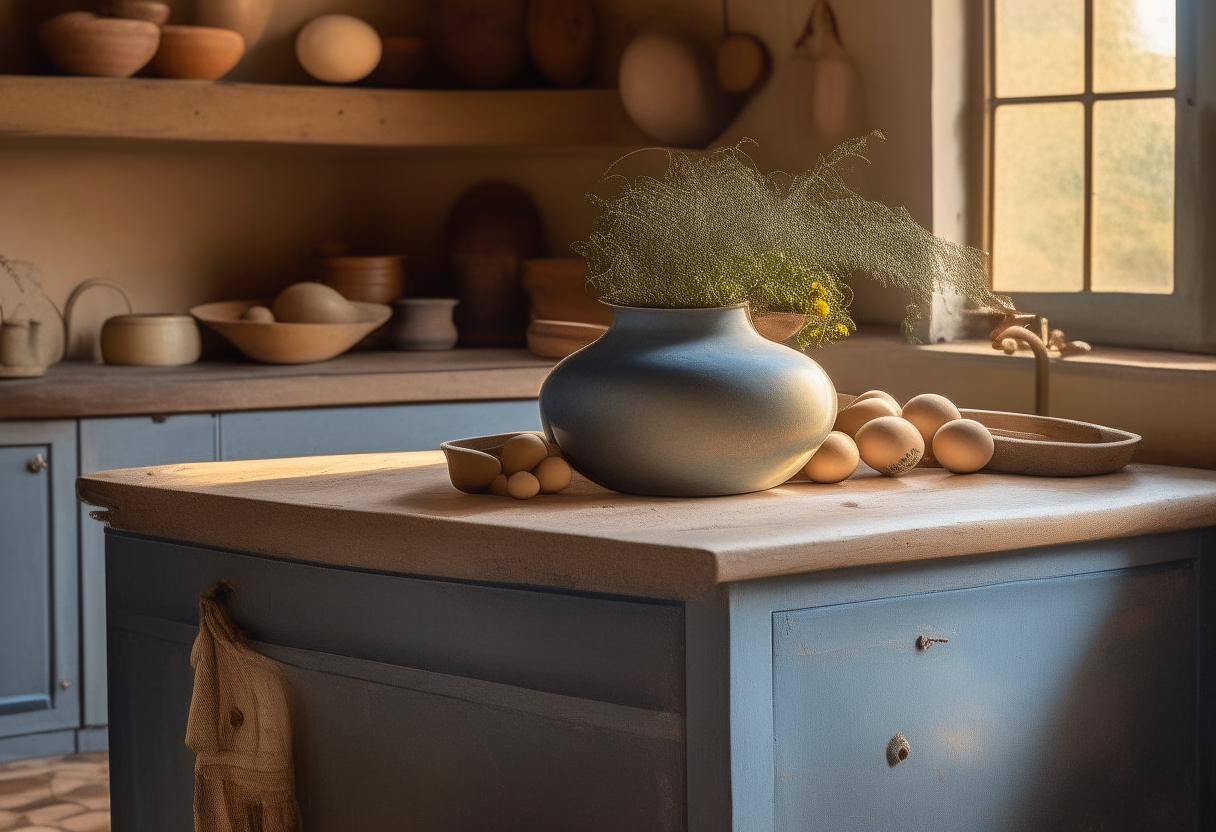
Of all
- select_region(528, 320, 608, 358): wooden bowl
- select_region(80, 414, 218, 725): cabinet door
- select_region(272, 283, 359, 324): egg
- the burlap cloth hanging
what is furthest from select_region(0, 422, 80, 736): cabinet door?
the burlap cloth hanging

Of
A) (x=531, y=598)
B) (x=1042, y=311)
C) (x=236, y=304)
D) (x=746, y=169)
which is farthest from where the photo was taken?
(x=236, y=304)

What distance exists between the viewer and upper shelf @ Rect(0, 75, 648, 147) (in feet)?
10.2

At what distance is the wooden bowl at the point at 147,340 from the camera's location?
129 inches

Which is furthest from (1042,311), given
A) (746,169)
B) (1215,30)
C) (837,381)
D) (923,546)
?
(923,546)

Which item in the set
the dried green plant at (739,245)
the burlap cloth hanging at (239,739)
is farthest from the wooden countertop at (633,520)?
the dried green plant at (739,245)

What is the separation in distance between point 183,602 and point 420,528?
0.45 m

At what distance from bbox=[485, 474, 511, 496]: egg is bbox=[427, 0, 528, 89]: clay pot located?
6.82 ft

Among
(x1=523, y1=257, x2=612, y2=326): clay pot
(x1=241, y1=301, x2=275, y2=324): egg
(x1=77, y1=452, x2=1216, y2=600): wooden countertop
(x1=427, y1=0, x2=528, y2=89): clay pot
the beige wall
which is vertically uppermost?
(x1=427, y1=0, x2=528, y2=89): clay pot

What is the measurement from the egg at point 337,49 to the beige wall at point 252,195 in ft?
0.70

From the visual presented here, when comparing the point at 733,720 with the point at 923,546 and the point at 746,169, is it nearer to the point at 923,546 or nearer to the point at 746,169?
the point at 923,546

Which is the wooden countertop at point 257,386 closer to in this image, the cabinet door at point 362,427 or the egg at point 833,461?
the cabinet door at point 362,427

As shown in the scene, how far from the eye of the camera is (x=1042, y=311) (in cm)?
265

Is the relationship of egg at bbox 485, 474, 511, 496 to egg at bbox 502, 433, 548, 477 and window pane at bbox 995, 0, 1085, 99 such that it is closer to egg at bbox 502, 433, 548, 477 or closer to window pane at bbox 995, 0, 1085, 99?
egg at bbox 502, 433, 548, 477

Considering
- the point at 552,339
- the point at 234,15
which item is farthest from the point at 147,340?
the point at 552,339
